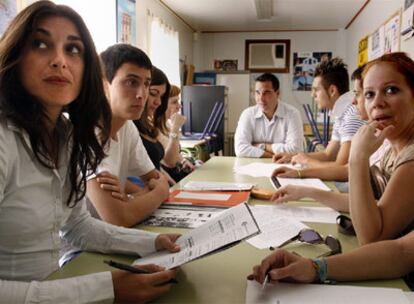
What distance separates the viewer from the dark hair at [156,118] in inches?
84.1

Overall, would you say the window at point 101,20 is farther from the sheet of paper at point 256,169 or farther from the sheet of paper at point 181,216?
the sheet of paper at point 181,216

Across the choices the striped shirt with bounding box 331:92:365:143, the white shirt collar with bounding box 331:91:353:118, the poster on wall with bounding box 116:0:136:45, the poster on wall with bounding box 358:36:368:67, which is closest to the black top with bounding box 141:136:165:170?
the striped shirt with bounding box 331:92:365:143

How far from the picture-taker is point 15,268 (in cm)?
85

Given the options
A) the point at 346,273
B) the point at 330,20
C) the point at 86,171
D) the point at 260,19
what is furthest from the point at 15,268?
the point at 330,20

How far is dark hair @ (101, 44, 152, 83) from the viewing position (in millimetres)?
1432

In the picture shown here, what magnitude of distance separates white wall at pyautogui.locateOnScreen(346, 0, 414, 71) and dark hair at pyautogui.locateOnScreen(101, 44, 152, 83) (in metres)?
2.52

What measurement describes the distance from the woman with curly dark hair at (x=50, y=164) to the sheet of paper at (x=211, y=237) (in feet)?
0.14

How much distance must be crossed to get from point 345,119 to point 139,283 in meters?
2.12

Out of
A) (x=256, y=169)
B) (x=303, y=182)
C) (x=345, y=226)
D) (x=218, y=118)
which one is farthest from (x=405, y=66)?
(x=218, y=118)

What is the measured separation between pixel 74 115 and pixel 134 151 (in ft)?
1.71

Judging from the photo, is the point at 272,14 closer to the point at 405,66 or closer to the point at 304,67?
the point at 304,67

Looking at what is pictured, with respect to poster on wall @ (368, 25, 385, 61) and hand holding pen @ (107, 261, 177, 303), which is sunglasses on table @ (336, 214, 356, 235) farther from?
poster on wall @ (368, 25, 385, 61)

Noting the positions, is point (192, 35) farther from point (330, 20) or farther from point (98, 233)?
point (98, 233)

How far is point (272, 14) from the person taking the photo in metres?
5.43
